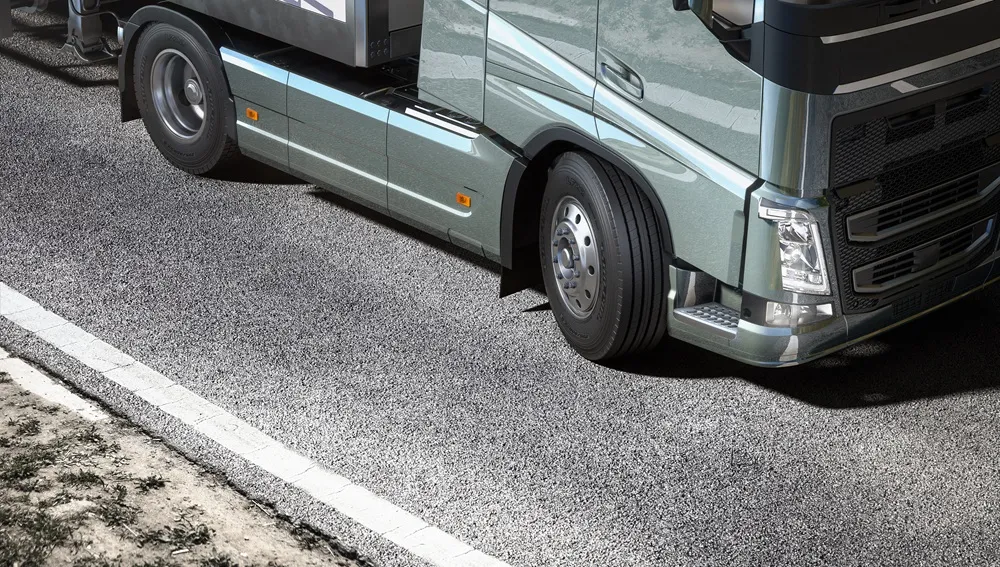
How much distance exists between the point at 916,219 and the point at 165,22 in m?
4.94

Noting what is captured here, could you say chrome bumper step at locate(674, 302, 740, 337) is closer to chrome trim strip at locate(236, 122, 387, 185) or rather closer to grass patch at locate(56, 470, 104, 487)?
chrome trim strip at locate(236, 122, 387, 185)

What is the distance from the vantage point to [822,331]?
5539 mm

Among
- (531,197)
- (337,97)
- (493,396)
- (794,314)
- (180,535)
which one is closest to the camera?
(180,535)

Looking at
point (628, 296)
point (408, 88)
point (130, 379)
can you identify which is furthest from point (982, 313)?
point (130, 379)

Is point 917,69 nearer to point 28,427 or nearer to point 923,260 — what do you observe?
point 923,260

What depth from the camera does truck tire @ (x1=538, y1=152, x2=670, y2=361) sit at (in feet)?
19.2

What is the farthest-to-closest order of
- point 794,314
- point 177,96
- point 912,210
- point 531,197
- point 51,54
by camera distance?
point 51,54 → point 177,96 → point 531,197 → point 912,210 → point 794,314

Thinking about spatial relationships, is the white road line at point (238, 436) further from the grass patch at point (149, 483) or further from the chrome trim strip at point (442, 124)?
the chrome trim strip at point (442, 124)

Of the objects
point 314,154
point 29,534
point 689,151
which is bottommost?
point 29,534

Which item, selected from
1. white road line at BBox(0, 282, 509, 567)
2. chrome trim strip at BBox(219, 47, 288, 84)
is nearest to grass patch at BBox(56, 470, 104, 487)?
white road line at BBox(0, 282, 509, 567)

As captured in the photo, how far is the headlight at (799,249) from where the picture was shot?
5.25 metres

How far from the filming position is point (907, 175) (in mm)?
5527

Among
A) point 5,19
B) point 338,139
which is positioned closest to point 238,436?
point 338,139

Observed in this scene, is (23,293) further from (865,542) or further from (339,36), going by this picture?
(865,542)
